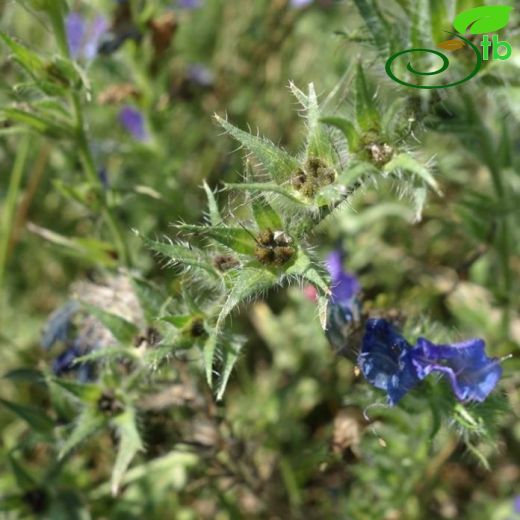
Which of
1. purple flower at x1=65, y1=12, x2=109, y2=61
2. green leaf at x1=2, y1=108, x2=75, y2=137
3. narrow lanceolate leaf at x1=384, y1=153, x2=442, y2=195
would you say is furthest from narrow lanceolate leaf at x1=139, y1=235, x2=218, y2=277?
purple flower at x1=65, y1=12, x2=109, y2=61

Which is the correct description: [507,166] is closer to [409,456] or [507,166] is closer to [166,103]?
[409,456]

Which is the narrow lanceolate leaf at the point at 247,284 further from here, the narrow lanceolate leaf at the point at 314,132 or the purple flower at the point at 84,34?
Answer: the purple flower at the point at 84,34

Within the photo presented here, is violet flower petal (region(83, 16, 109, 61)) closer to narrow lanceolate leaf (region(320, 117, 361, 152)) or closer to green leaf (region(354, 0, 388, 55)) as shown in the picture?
green leaf (region(354, 0, 388, 55))

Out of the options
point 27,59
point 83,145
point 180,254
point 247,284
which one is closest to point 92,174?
point 83,145

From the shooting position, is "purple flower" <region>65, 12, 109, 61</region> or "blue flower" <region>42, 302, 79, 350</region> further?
"purple flower" <region>65, 12, 109, 61</region>

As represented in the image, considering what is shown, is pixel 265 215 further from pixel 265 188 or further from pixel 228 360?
pixel 228 360

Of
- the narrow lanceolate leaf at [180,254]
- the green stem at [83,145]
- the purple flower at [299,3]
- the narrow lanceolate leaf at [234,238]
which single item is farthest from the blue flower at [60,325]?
the purple flower at [299,3]
